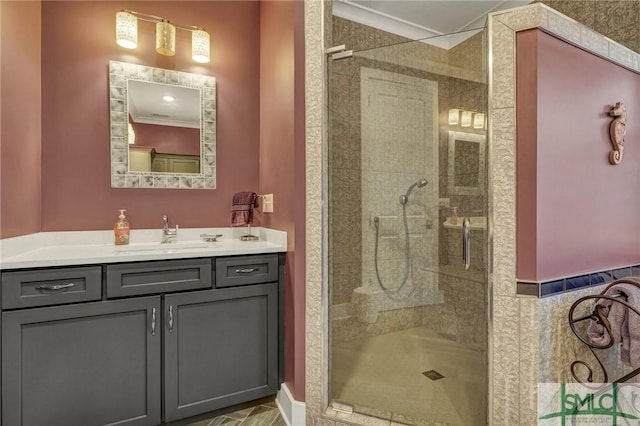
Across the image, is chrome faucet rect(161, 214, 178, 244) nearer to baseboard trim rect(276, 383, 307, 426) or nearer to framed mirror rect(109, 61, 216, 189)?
framed mirror rect(109, 61, 216, 189)

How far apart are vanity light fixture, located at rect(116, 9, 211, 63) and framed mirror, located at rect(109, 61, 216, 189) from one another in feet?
0.44

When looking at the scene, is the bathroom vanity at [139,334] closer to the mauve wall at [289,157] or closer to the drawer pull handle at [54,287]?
the drawer pull handle at [54,287]

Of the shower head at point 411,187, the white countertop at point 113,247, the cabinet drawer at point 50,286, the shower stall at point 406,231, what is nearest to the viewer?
the cabinet drawer at point 50,286

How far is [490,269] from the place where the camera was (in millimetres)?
1553

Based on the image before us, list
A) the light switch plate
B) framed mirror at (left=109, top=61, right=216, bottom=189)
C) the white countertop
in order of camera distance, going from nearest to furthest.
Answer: the white countertop
framed mirror at (left=109, top=61, right=216, bottom=189)
the light switch plate

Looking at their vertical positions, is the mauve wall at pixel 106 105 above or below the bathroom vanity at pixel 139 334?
above

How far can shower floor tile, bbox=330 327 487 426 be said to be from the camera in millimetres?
1712

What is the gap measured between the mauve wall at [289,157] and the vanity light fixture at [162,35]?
1.49 ft

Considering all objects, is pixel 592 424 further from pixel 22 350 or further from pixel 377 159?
pixel 22 350

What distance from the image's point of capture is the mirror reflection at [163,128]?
2.21 metres

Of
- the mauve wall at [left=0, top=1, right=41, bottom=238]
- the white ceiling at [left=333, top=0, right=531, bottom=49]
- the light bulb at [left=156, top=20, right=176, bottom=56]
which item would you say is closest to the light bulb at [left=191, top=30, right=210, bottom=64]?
the light bulb at [left=156, top=20, right=176, bottom=56]

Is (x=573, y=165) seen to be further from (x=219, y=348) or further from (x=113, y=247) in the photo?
(x=113, y=247)

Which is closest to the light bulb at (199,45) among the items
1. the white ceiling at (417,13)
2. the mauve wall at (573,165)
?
the white ceiling at (417,13)

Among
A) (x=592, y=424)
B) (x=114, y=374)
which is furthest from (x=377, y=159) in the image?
(x=114, y=374)
